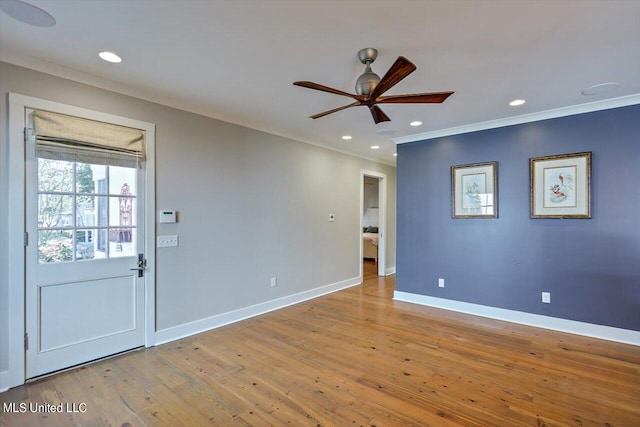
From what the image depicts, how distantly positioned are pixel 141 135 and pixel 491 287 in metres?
4.69

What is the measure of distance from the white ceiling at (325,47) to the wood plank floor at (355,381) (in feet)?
8.71

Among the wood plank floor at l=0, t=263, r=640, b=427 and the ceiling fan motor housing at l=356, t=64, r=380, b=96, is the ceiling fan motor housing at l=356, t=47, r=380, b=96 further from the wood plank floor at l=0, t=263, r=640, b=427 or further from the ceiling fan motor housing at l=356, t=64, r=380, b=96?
the wood plank floor at l=0, t=263, r=640, b=427

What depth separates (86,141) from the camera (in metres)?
2.77

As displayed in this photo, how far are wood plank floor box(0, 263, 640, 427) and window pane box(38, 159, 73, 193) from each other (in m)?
1.62

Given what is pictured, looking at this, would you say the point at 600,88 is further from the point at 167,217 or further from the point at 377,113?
the point at 167,217

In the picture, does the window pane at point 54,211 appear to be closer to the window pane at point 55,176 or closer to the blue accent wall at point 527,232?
the window pane at point 55,176

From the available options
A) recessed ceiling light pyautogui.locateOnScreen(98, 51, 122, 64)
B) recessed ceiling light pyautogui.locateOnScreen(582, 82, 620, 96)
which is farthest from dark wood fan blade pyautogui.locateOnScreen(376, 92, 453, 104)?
recessed ceiling light pyautogui.locateOnScreen(98, 51, 122, 64)

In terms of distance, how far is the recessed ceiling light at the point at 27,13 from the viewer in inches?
72.3

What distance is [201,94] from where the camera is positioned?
3236 mm

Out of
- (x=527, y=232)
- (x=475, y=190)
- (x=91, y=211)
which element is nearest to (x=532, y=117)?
(x=475, y=190)

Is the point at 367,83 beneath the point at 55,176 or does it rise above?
above

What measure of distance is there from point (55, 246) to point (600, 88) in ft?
17.6

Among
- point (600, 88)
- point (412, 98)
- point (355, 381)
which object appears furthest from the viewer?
point (600, 88)

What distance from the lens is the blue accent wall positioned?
339cm
